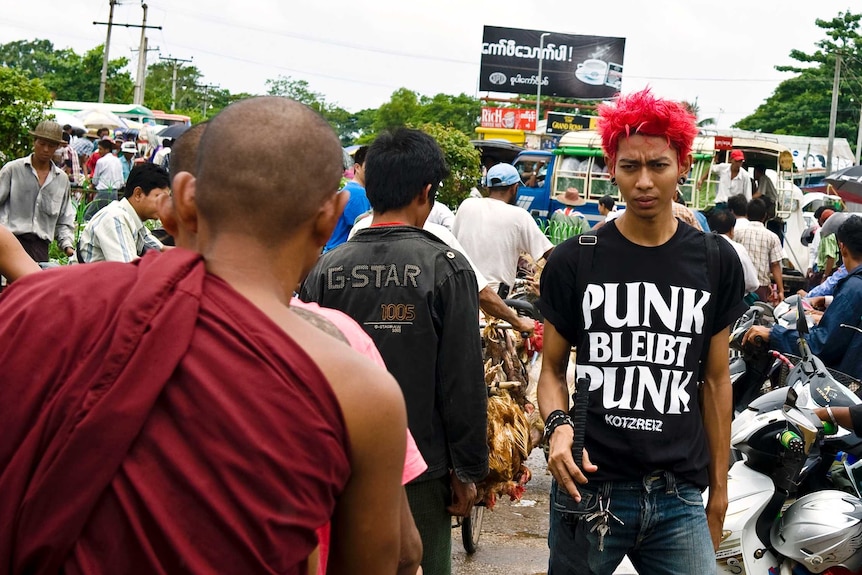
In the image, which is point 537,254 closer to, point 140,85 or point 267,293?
point 267,293

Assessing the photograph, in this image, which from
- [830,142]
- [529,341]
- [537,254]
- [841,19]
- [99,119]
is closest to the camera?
[529,341]

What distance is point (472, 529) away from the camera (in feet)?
19.4

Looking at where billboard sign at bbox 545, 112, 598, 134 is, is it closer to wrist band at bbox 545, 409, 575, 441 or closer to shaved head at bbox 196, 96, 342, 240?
wrist band at bbox 545, 409, 575, 441

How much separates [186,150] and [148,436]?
129 cm

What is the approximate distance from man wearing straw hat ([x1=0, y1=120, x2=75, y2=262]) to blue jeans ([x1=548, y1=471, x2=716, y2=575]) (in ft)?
21.2

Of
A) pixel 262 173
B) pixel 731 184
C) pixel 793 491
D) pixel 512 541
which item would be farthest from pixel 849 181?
pixel 262 173

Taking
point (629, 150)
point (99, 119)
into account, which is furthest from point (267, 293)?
point (99, 119)

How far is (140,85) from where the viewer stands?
45.7 meters

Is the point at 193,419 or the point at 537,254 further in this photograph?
the point at 537,254

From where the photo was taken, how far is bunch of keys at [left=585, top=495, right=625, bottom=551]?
10.4 feet

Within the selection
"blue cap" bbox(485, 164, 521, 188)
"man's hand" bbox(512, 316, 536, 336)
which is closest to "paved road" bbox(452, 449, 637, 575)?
"man's hand" bbox(512, 316, 536, 336)

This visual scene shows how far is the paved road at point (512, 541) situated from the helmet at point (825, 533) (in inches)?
60.6

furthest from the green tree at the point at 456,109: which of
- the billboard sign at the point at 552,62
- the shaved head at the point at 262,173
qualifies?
the shaved head at the point at 262,173

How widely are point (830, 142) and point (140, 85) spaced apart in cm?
2877
